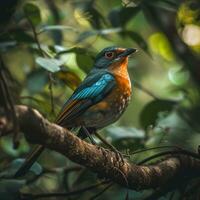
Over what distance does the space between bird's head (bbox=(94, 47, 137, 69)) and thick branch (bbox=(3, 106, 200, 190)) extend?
4.61ft

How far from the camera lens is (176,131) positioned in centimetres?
570

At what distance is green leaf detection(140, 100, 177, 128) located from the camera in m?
5.79

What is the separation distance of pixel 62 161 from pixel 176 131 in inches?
58.1

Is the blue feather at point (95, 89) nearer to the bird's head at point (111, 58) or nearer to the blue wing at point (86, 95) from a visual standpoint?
the blue wing at point (86, 95)

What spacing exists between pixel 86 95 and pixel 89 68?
447 millimetres

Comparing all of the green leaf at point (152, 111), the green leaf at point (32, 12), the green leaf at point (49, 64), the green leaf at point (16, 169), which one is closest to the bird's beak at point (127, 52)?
the green leaf at point (152, 111)

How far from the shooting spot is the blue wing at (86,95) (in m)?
5.09

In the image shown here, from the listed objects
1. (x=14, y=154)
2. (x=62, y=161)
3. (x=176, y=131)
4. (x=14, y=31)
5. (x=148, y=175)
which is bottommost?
(x=62, y=161)

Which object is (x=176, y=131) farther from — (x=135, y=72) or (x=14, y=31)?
(x=135, y=72)

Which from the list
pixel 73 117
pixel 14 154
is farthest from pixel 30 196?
pixel 14 154

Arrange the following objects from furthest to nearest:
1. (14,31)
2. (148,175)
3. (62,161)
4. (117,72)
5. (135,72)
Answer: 1. (135,72)
2. (62,161)
3. (117,72)
4. (14,31)
5. (148,175)

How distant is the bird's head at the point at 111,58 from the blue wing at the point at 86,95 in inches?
14.0

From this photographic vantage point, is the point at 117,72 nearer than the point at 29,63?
Yes

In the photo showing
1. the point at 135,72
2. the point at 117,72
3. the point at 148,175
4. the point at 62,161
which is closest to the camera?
the point at 148,175
